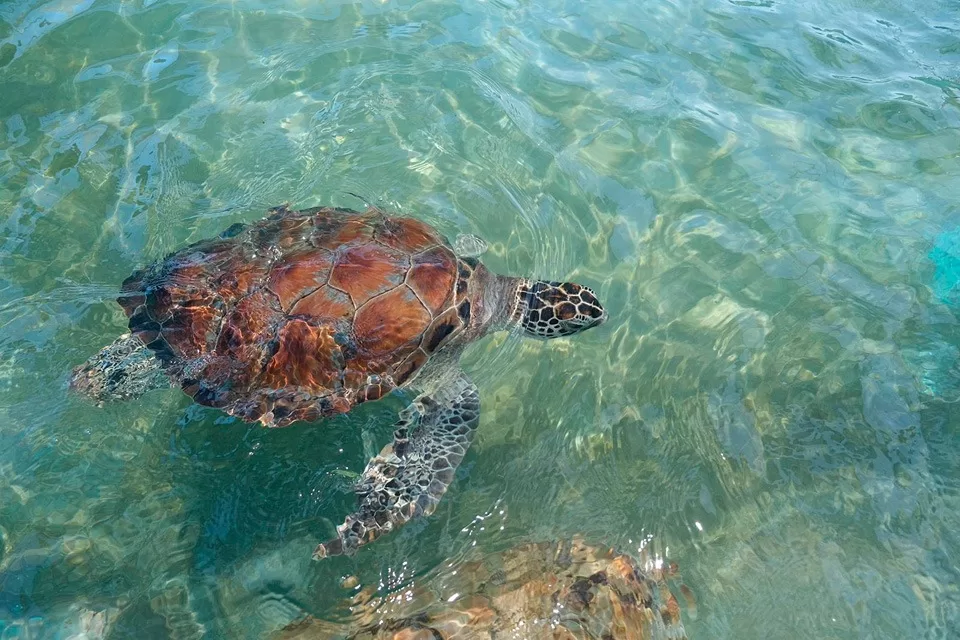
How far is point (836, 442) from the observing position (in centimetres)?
473

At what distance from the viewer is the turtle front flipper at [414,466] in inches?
163

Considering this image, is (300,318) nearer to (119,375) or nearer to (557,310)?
(119,375)

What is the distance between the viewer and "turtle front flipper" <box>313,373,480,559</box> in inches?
163

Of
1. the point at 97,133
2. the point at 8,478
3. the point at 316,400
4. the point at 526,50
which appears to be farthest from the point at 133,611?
the point at 526,50

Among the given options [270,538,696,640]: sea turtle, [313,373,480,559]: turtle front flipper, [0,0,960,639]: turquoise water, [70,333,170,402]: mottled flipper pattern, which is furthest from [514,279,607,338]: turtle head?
[70,333,170,402]: mottled flipper pattern

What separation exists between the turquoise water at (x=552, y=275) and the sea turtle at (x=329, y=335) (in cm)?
26

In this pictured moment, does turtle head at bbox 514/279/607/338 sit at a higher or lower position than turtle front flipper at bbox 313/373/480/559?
higher

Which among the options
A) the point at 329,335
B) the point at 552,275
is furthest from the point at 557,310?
the point at 329,335

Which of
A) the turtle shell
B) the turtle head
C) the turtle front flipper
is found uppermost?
the turtle shell

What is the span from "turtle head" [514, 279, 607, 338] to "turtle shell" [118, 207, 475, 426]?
562 mm

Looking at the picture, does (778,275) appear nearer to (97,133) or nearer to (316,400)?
(316,400)

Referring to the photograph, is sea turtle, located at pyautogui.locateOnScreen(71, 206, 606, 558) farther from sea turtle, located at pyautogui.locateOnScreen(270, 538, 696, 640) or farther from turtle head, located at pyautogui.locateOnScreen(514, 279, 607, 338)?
sea turtle, located at pyautogui.locateOnScreen(270, 538, 696, 640)

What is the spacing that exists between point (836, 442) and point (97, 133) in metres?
7.24

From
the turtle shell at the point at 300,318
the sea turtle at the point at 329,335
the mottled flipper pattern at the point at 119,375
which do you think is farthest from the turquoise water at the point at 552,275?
the turtle shell at the point at 300,318
